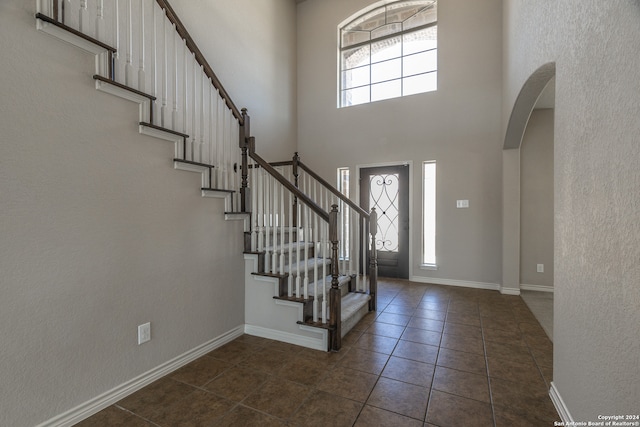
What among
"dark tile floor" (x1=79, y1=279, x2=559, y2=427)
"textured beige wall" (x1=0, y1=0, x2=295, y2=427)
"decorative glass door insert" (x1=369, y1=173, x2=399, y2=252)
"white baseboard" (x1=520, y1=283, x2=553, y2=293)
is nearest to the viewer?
"textured beige wall" (x1=0, y1=0, x2=295, y2=427)

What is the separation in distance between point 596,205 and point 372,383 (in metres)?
1.70

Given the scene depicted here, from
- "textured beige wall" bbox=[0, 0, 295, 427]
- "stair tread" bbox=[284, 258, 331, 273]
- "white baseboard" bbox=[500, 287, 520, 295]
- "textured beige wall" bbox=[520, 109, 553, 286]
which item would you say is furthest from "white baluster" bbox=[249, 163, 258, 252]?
"textured beige wall" bbox=[520, 109, 553, 286]

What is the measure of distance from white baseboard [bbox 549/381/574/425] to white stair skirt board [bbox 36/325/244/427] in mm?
2515

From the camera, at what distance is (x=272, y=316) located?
2795 millimetres

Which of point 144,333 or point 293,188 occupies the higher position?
point 293,188

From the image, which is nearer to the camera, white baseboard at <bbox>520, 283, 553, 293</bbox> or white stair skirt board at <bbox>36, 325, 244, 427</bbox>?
white stair skirt board at <bbox>36, 325, 244, 427</bbox>

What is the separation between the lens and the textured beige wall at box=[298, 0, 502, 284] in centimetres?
439

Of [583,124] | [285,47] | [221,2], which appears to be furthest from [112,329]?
[285,47]

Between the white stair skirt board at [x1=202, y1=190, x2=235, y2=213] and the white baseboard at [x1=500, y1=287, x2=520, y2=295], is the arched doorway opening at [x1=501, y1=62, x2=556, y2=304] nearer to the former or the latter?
the white baseboard at [x1=500, y1=287, x2=520, y2=295]

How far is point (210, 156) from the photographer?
275cm

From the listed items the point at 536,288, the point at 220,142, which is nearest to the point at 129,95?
the point at 220,142

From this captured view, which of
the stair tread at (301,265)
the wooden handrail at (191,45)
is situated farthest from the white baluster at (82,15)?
the stair tread at (301,265)

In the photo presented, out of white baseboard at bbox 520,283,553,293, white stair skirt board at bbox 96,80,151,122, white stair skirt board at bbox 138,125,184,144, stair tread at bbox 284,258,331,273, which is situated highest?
white stair skirt board at bbox 96,80,151,122

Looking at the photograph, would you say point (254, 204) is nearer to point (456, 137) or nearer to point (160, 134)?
point (160, 134)
